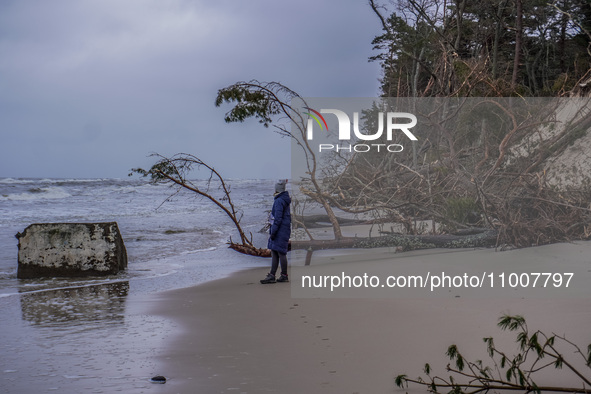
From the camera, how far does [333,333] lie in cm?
578

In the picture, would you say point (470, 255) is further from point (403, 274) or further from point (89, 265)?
point (89, 265)

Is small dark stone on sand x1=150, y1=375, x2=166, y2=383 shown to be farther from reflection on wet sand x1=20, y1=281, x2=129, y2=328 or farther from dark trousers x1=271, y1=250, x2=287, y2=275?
dark trousers x1=271, y1=250, x2=287, y2=275

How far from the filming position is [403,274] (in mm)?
8922

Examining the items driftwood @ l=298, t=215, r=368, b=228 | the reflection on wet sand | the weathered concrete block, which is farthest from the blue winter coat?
driftwood @ l=298, t=215, r=368, b=228

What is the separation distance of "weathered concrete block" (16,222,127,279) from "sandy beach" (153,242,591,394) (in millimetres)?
2751

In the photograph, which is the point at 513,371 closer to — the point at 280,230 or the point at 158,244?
the point at 280,230

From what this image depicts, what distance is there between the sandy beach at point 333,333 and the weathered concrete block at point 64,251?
9.03 ft

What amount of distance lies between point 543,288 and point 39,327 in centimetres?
536

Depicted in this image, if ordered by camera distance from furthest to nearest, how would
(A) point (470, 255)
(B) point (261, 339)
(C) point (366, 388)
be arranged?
(A) point (470, 255) < (B) point (261, 339) < (C) point (366, 388)

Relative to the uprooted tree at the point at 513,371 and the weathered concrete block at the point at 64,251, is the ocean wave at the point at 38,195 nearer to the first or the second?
the weathered concrete block at the point at 64,251

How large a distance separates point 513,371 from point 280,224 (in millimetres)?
6249

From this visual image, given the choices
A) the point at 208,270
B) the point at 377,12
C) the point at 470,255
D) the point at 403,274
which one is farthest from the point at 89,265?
the point at 377,12

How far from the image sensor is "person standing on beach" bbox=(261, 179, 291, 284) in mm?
9484

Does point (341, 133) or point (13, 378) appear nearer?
point (13, 378)
